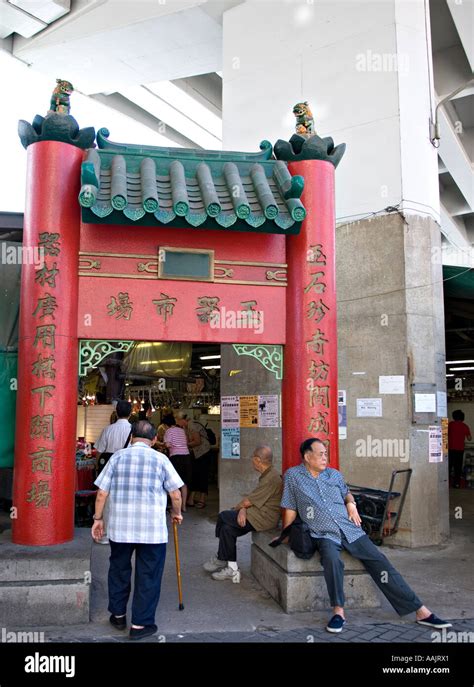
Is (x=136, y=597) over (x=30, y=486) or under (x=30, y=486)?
under

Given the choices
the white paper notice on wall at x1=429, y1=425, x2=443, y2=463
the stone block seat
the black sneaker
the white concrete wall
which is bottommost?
the black sneaker

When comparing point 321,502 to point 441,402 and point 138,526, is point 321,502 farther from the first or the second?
point 441,402

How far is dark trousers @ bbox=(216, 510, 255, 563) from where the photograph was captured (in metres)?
6.30

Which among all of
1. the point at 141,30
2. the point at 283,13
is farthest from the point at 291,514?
the point at 141,30

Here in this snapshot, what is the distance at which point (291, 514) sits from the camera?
5.58 meters

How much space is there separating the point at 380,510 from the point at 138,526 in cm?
429

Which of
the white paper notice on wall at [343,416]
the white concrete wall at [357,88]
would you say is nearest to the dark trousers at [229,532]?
the white paper notice on wall at [343,416]

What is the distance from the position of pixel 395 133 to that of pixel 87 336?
574 cm

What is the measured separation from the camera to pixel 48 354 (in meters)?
5.56

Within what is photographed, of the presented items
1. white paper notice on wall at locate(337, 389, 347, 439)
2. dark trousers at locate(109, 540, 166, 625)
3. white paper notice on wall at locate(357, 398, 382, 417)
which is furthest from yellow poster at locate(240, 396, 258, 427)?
dark trousers at locate(109, 540, 166, 625)

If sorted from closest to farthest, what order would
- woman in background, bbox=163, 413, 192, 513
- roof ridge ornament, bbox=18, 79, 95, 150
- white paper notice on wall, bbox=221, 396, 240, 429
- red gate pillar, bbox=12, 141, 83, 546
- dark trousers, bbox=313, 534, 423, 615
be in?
dark trousers, bbox=313, 534, 423, 615, red gate pillar, bbox=12, 141, 83, 546, roof ridge ornament, bbox=18, 79, 95, 150, white paper notice on wall, bbox=221, 396, 240, 429, woman in background, bbox=163, 413, 192, 513

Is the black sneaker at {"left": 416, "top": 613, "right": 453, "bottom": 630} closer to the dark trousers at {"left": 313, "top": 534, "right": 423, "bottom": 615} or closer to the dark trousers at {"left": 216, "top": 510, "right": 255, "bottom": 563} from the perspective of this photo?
the dark trousers at {"left": 313, "top": 534, "right": 423, "bottom": 615}

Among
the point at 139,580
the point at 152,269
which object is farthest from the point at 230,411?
the point at 139,580

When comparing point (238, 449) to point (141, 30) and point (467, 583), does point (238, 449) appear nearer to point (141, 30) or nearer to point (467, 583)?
point (467, 583)
